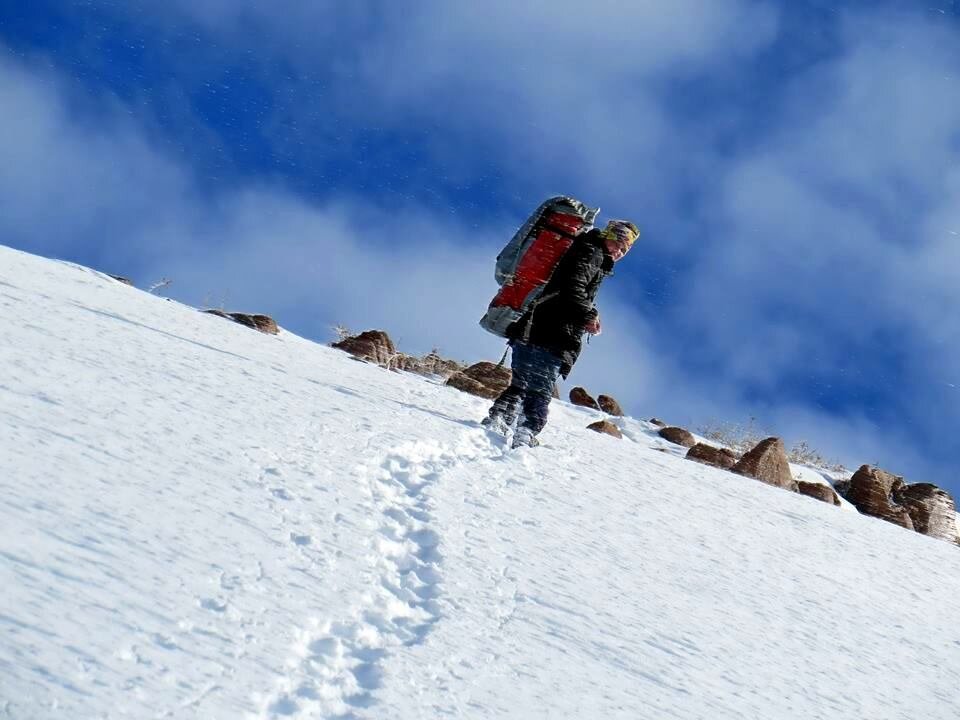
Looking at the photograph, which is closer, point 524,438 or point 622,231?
point 524,438

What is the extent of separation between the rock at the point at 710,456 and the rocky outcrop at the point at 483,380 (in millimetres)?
1963

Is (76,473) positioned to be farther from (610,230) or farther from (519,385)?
(610,230)

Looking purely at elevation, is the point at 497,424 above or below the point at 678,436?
below

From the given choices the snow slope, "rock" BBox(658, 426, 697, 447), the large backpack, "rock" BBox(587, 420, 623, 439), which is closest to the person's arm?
the large backpack

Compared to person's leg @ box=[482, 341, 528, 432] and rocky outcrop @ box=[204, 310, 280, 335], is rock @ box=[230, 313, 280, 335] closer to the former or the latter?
rocky outcrop @ box=[204, 310, 280, 335]

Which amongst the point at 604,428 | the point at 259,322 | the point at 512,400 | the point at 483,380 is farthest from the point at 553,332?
the point at 259,322

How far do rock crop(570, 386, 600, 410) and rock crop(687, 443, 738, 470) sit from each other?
1.90 m

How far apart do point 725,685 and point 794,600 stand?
4.28 feet

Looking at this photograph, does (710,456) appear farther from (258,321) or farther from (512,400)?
(258,321)

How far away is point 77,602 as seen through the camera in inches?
→ 74.4

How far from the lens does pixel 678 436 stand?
968 centimetres

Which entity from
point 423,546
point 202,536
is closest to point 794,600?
point 423,546

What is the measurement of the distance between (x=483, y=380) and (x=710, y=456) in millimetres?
2387

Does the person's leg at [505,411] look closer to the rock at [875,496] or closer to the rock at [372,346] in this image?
the rock at [372,346]
